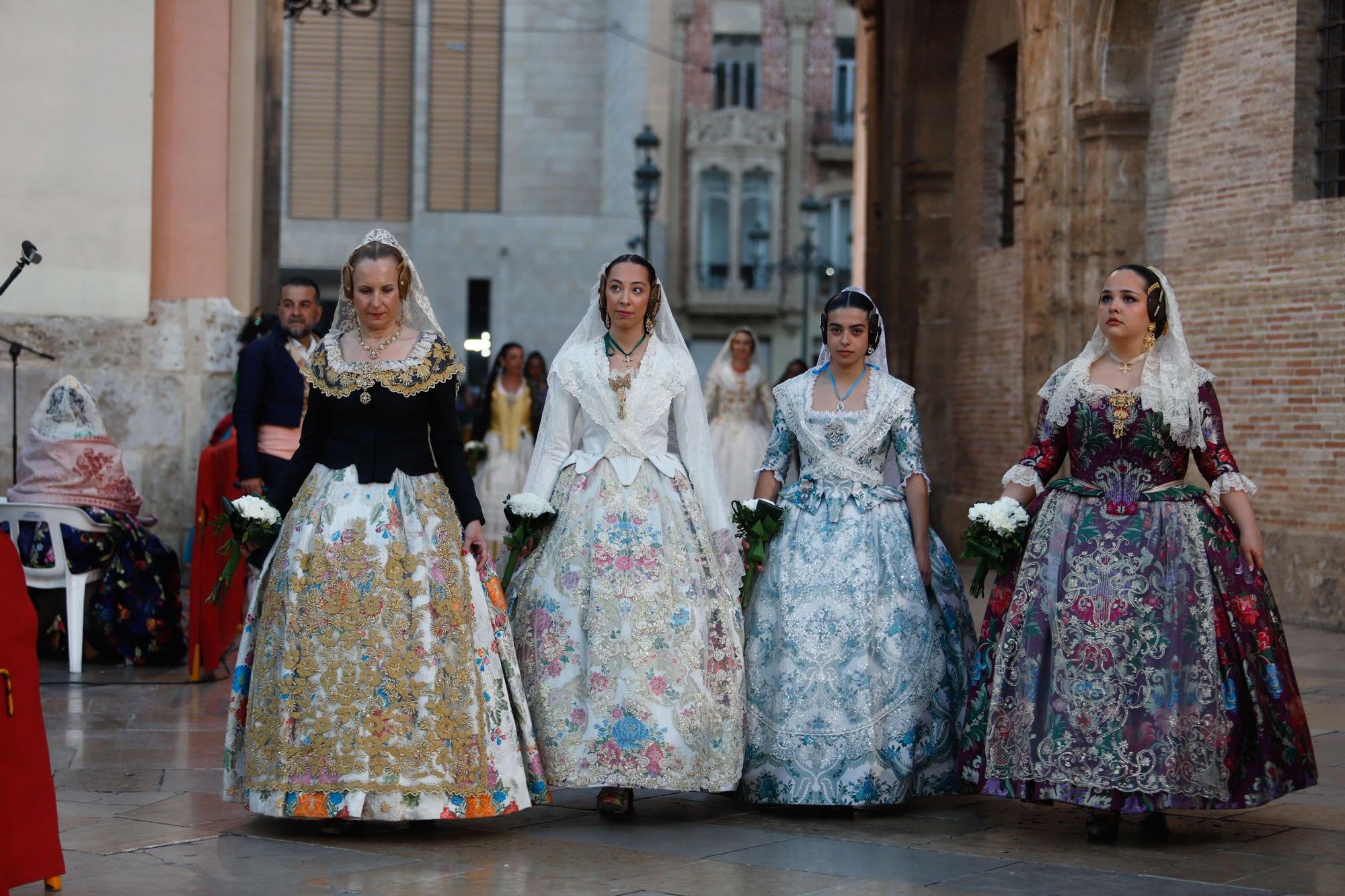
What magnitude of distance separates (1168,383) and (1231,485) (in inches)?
15.6

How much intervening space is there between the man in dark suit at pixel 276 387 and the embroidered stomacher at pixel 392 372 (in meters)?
3.62

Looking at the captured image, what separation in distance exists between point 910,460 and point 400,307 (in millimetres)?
1933

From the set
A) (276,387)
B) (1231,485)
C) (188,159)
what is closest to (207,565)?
(276,387)

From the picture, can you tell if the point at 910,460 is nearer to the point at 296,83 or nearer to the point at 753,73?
the point at 296,83

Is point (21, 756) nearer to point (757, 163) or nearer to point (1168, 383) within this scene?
point (1168, 383)

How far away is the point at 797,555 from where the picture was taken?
6.55 meters

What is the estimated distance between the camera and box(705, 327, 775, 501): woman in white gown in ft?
49.5

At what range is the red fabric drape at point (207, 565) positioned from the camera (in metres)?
9.39

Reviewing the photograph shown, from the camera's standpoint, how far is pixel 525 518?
250 inches

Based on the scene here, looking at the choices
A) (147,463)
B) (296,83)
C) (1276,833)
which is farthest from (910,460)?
(296,83)

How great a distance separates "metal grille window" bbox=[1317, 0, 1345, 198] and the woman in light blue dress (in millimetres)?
6286

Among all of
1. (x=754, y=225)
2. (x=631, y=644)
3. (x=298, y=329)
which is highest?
(x=754, y=225)

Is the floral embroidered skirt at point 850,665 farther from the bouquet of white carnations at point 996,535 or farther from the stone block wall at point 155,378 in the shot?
the stone block wall at point 155,378

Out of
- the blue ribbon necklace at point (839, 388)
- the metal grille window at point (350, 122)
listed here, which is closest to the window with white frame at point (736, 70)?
the metal grille window at point (350, 122)
